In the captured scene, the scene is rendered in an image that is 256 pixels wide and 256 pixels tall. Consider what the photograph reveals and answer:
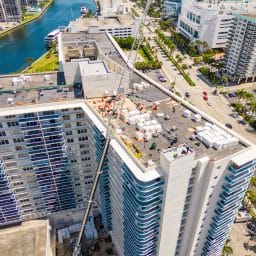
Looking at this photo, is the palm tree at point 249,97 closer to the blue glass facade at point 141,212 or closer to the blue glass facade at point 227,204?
the blue glass facade at point 227,204

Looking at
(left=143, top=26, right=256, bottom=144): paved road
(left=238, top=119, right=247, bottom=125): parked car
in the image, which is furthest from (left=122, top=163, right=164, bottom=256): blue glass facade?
(left=238, top=119, right=247, bottom=125): parked car

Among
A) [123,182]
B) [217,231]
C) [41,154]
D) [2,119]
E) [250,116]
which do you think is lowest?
[250,116]

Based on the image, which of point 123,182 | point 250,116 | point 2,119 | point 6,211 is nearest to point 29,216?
point 6,211

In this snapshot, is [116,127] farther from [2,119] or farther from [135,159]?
[2,119]

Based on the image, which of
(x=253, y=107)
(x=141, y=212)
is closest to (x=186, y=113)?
(x=141, y=212)

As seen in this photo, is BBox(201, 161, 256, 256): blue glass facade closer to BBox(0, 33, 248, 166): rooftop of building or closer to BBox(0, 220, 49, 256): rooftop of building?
BBox(0, 33, 248, 166): rooftop of building

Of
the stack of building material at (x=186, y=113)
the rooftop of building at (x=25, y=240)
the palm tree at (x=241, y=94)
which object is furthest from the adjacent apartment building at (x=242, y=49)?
the rooftop of building at (x=25, y=240)
